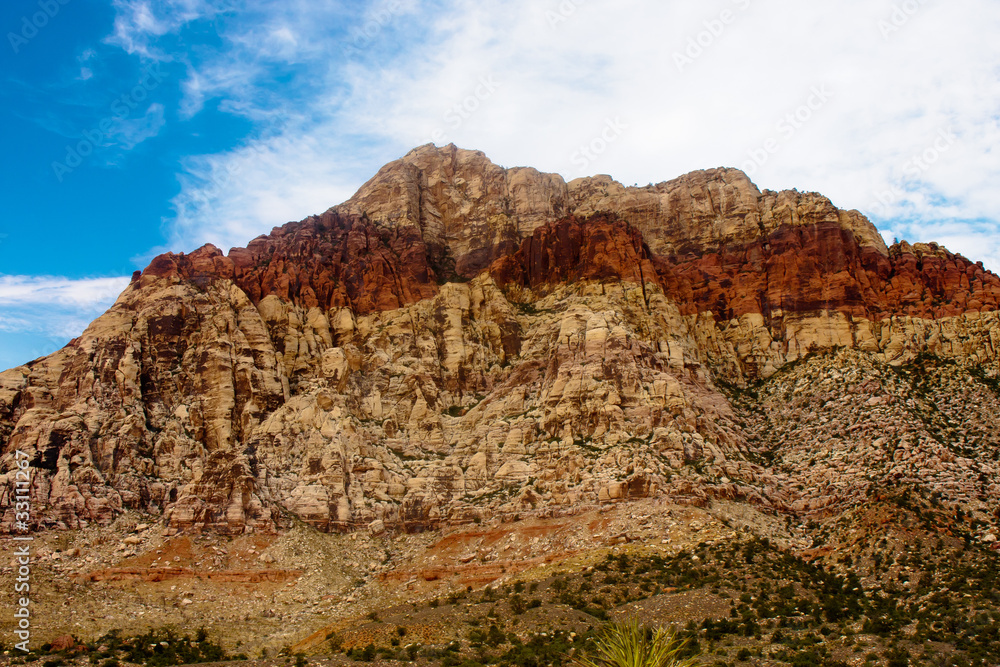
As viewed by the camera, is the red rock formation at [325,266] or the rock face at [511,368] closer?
the rock face at [511,368]

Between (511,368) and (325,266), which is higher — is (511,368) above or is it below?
below

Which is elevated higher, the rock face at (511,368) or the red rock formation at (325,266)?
the red rock formation at (325,266)

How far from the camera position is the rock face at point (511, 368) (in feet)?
238

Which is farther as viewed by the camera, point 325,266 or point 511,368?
Answer: point 325,266

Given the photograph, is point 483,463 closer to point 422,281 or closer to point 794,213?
point 422,281

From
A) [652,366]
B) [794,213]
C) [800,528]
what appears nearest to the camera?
[800,528]

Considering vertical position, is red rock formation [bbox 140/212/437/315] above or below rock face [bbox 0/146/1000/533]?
above

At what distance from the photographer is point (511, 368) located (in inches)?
3605

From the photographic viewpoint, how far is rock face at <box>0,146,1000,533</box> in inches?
2854

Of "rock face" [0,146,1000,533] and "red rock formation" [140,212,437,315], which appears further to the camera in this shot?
"red rock formation" [140,212,437,315]

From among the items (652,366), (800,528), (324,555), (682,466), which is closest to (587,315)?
(652,366)

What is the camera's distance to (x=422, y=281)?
103438 mm

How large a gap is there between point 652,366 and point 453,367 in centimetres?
2291

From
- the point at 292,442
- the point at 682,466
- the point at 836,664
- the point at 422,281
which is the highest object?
the point at 422,281
